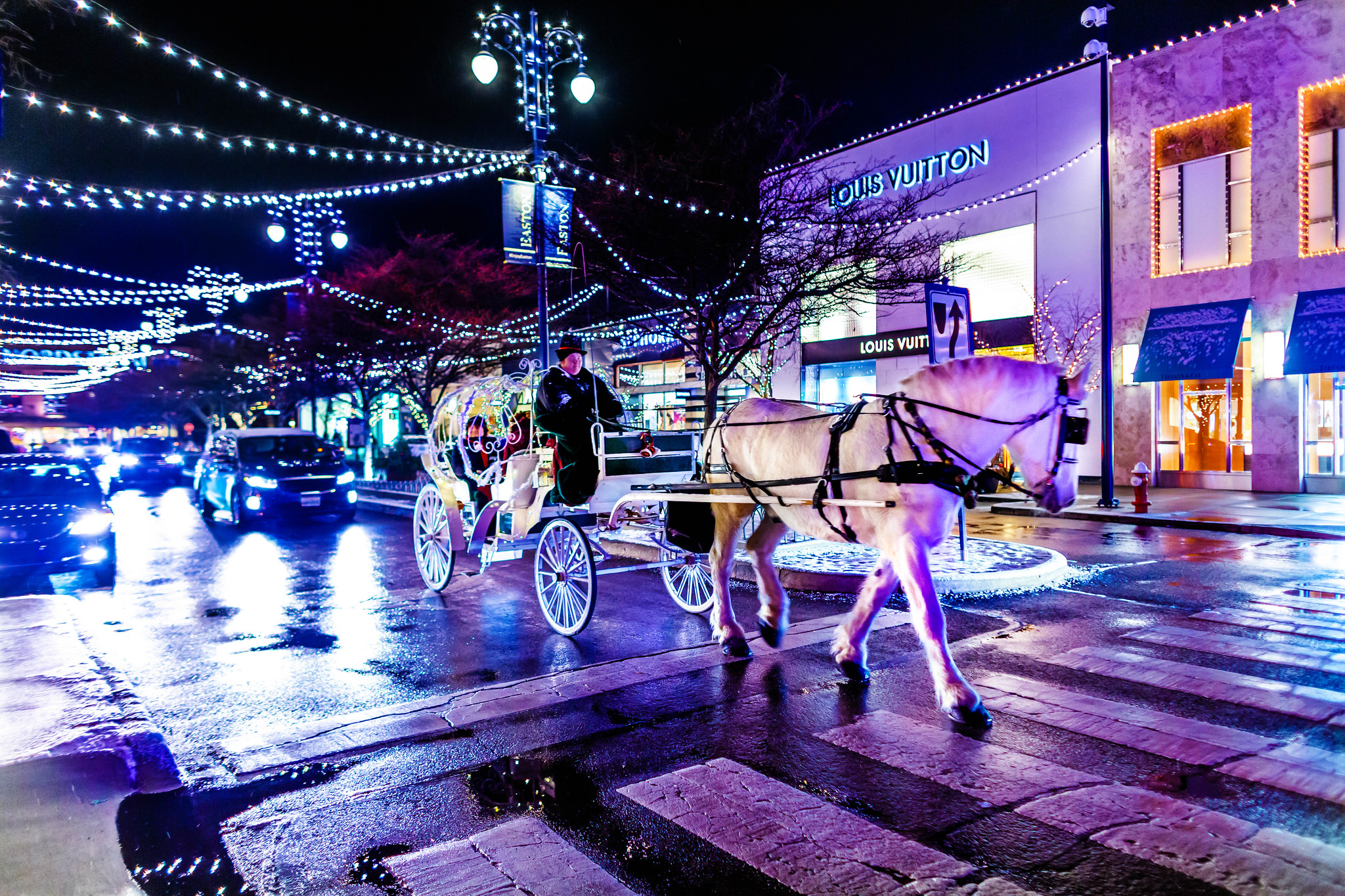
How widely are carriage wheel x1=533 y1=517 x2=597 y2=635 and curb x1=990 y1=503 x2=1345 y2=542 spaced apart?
389 inches

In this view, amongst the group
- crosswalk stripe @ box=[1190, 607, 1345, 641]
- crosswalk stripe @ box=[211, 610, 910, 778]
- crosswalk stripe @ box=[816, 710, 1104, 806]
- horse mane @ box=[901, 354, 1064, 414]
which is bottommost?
crosswalk stripe @ box=[211, 610, 910, 778]

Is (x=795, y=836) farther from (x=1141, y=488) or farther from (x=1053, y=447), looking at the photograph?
(x=1141, y=488)

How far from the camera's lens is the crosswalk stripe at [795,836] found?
9.75 ft

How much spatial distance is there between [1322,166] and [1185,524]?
10.1 m

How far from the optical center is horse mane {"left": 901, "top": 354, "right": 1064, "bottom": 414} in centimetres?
457

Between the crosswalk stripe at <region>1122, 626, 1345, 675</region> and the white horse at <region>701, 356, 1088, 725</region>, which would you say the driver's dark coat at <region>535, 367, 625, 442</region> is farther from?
the crosswalk stripe at <region>1122, 626, 1345, 675</region>

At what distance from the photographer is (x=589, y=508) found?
7473 mm

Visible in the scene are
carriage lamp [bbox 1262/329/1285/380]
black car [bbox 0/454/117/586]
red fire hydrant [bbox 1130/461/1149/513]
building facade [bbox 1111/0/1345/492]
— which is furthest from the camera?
carriage lamp [bbox 1262/329/1285/380]

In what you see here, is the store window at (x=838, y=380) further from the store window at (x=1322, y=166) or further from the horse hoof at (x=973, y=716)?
the horse hoof at (x=973, y=716)

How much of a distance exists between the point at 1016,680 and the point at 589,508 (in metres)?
3.83

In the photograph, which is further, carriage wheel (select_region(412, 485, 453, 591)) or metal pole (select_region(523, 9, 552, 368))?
metal pole (select_region(523, 9, 552, 368))

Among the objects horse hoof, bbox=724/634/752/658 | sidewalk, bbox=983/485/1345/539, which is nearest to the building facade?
sidewalk, bbox=983/485/1345/539

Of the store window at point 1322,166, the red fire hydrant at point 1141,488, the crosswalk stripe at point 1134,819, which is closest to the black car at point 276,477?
the crosswalk stripe at point 1134,819

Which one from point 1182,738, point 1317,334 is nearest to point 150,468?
point 1182,738
